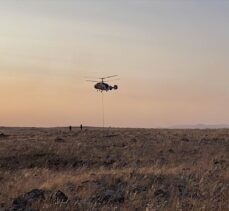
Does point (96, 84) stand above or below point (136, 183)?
above

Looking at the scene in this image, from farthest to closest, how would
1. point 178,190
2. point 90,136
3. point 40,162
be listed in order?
point 90,136 → point 40,162 → point 178,190

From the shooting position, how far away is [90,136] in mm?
48438

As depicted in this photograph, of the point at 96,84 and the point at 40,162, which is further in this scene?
the point at 96,84

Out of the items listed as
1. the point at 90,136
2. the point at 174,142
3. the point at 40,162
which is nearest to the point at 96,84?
the point at 90,136

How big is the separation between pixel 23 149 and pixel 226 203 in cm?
2540

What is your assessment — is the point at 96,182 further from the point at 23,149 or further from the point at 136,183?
the point at 23,149

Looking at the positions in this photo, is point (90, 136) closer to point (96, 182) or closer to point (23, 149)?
point (23, 149)

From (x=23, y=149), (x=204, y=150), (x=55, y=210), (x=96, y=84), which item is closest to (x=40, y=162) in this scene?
(x=23, y=149)

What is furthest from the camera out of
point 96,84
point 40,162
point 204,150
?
point 96,84

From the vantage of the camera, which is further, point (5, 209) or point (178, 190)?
point (178, 190)

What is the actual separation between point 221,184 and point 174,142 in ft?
83.2

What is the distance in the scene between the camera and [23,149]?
37312 millimetres

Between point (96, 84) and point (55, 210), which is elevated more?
point (96, 84)

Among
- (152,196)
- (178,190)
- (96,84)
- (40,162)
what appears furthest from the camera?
(96,84)
